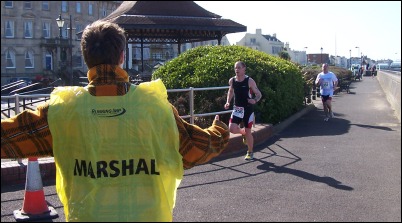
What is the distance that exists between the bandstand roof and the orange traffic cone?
47.6 feet

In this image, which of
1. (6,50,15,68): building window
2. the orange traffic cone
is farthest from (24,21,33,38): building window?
the orange traffic cone

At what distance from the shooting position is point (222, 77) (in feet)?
43.2

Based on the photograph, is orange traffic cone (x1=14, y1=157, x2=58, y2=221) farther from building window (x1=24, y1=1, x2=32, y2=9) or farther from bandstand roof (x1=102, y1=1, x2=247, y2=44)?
building window (x1=24, y1=1, x2=32, y2=9)

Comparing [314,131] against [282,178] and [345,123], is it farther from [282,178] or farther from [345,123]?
[282,178]

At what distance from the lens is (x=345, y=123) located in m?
15.4

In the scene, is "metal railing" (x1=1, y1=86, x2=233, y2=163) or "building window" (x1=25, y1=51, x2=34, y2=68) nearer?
"metal railing" (x1=1, y1=86, x2=233, y2=163)

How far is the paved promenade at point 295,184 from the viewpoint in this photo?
241 inches

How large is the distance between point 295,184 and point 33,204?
3586 millimetres

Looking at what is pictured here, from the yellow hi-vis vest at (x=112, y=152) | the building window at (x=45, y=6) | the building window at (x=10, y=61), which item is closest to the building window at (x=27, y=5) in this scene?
the building window at (x=45, y=6)

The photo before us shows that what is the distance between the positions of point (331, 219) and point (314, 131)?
25.5 feet

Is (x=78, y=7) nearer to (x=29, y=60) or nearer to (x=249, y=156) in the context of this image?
(x=29, y=60)

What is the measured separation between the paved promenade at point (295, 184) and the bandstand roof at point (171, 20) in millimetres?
9532

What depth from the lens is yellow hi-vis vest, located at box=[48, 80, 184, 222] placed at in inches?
92.4

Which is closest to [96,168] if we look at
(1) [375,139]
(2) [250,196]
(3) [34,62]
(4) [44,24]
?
(2) [250,196]
